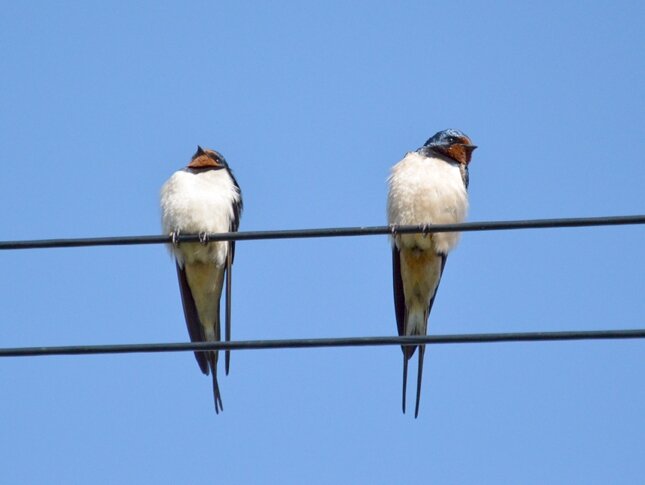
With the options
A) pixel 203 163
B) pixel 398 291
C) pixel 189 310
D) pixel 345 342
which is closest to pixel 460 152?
pixel 398 291

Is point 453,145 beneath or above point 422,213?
above

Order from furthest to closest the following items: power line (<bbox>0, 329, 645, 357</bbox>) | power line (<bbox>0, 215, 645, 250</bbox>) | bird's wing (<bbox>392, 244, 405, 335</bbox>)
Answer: bird's wing (<bbox>392, 244, 405, 335</bbox>) → power line (<bbox>0, 215, 645, 250</bbox>) → power line (<bbox>0, 329, 645, 357</bbox>)

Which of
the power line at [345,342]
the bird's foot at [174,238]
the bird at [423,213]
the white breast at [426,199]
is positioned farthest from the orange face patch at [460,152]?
the power line at [345,342]

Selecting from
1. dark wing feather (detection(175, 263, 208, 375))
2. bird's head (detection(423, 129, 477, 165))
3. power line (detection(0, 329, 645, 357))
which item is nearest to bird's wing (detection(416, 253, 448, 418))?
bird's head (detection(423, 129, 477, 165))

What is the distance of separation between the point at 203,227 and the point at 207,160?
65 centimetres

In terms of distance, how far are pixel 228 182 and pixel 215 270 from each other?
0.52 m

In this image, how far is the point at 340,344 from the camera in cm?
438

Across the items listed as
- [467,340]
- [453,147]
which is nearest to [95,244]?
[467,340]

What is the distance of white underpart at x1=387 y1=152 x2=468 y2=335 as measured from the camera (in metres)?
7.39

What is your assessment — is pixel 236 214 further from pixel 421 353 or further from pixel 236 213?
pixel 421 353

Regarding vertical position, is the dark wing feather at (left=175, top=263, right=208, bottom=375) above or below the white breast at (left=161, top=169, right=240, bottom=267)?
below

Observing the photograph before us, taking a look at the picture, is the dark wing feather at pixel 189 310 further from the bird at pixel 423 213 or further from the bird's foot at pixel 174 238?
the bird at pixel 423 213

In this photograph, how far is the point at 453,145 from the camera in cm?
798

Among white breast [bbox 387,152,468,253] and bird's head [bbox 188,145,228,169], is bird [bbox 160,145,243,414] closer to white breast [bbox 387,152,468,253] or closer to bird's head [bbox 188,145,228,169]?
bird's head [bbox 188,145,228,169]
